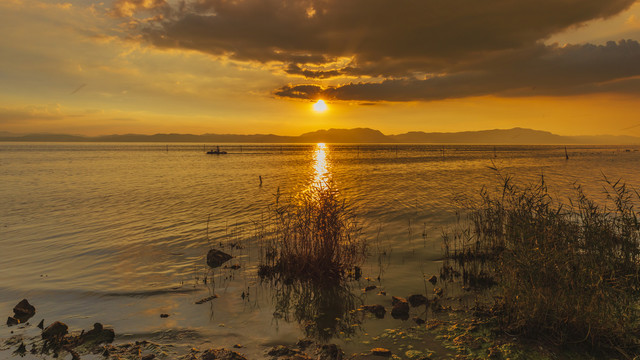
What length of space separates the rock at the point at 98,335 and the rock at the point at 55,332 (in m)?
0.49

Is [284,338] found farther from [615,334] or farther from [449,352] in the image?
[615,334]

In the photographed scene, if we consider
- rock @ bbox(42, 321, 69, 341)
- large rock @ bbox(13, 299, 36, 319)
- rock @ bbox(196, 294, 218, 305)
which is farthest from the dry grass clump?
large rock @ bbox(13, 299, 36, 319)

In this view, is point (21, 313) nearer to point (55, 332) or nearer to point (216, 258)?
point (55, 332)

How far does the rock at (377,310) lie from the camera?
26.1 ft

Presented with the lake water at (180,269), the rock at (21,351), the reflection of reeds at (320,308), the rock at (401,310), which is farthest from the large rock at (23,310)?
the rock at (401,310)

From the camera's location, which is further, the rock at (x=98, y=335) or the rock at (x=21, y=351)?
the rock at (x=98, y=335)

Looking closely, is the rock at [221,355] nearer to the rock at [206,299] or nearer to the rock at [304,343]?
the rock at [304,343]

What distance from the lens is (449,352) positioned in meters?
6.23

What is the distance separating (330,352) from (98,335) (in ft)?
17.0

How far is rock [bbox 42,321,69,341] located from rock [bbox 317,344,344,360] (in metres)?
5.64

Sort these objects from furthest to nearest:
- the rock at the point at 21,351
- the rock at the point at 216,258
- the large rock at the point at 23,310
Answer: the rock at the point at 216,258 → the large rock at the point at 23,310 → the rock at the point at 21,351

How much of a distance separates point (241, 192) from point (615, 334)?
29328mm

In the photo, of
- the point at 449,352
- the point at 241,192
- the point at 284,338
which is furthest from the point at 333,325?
the point at 241,192

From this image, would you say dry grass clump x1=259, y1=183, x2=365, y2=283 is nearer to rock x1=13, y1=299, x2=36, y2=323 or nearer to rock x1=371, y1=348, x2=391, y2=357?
rock x1=371, y1=348, x2=391, y2=357
